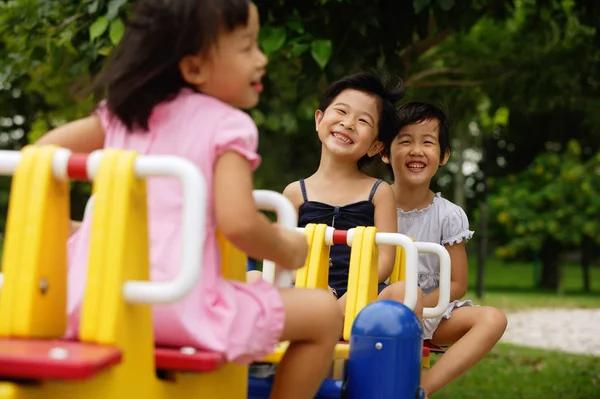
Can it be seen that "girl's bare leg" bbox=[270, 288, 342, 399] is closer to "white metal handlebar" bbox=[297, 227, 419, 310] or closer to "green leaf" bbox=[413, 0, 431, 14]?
"white metal handlebar" bbox=[297, 227, 419, 310]

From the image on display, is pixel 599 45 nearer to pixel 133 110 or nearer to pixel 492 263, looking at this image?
pixel 133 110

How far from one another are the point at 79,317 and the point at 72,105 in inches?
362

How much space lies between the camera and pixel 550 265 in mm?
24859

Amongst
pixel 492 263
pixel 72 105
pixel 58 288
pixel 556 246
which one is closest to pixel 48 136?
pixel 58 288

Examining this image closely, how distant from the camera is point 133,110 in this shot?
2.30 meters

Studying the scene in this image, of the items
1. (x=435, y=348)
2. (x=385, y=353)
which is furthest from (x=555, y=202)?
(x=385, y=353)

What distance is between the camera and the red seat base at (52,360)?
1.73m

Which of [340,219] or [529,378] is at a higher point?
[340,219]

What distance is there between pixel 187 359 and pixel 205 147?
1.58 feet

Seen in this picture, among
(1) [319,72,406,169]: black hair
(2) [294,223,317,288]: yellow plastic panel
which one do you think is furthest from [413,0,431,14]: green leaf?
(2) [294,223,317,288]: yellow plastic panel

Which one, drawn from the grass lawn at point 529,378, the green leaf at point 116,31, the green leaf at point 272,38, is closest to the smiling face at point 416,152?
the green leaf at point 272,38

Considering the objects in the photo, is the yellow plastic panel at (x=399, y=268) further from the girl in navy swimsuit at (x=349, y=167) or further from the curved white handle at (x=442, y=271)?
the curved white handle at (x=442, y=271)

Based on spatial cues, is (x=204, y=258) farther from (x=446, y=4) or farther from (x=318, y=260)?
(x=446, y=4)

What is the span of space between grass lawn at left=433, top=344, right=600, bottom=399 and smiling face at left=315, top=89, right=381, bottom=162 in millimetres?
3236
